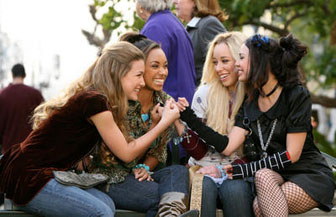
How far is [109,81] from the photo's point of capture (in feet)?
12.8

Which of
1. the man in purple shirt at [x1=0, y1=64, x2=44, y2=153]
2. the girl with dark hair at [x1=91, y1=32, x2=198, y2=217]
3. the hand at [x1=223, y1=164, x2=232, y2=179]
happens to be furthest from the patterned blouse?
the man in purple shirt at [x1=0, y1=64, x2=44, y2=153]

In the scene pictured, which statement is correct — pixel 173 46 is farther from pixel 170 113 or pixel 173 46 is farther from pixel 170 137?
pixel 170 113

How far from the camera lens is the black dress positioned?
391 cm

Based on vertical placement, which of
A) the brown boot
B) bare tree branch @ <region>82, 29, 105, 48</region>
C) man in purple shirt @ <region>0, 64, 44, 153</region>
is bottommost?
man in purple shirt @ <region>0, 64, 44, 153</region>

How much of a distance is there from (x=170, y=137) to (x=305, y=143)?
929 millimetres

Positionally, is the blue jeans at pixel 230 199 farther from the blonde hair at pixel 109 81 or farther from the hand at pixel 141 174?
the blonde hair at pixel 109 81

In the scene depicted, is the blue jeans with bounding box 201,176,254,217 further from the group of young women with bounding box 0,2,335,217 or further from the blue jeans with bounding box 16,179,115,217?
the blue jeans with bounding box 16,179,115,217

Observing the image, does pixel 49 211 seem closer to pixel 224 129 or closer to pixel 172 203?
pixel 172 203

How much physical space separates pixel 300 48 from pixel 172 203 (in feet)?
4.34

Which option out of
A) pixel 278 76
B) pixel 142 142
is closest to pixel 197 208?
pixel 142 142

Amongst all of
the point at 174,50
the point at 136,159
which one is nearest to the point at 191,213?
the point at 136,159

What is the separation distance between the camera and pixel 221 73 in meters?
4.46

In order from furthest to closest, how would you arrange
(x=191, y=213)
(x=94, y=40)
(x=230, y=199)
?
(x=94, y=40), (x=230, y=199), (x=191, y=213)

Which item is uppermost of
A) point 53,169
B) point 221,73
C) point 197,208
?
point 221,73
